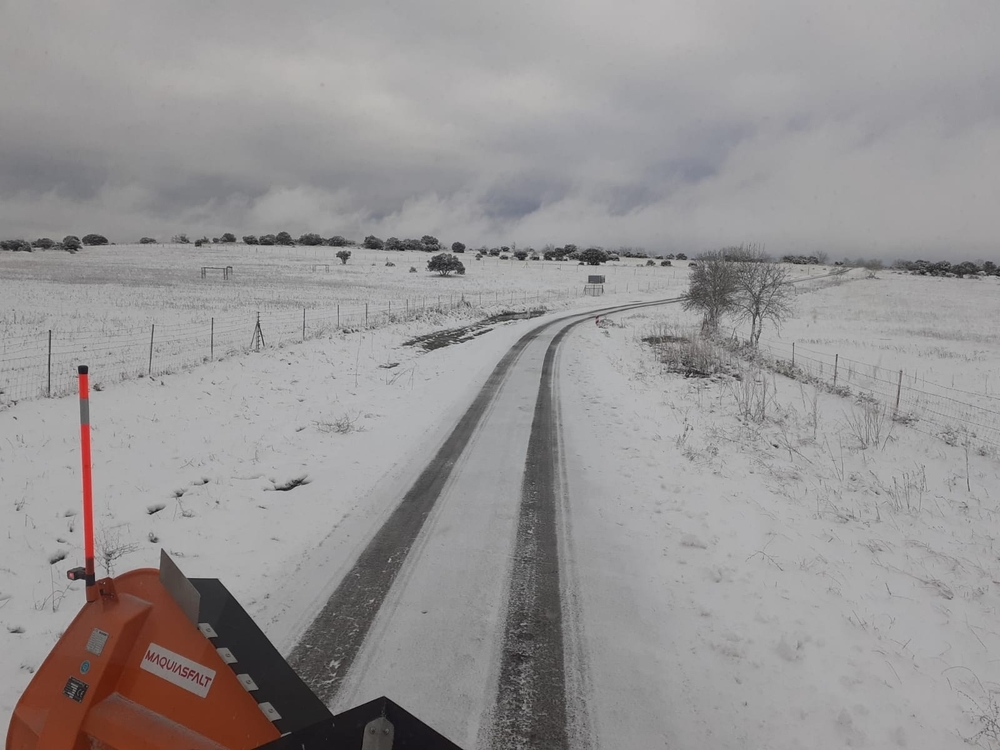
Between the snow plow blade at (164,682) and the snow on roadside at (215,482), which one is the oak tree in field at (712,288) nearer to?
the snow on roadside at (215,482)

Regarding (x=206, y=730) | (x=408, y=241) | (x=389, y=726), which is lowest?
(x=206, y=730)

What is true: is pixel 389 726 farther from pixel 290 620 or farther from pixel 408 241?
pixel 408 241

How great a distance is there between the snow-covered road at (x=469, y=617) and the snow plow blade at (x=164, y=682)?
1357mm

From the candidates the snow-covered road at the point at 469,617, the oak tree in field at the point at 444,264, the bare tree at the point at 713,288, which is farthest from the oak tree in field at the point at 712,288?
the oak tree in field at the point at 444,264

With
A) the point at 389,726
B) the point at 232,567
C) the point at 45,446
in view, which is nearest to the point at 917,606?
the point at 389,726

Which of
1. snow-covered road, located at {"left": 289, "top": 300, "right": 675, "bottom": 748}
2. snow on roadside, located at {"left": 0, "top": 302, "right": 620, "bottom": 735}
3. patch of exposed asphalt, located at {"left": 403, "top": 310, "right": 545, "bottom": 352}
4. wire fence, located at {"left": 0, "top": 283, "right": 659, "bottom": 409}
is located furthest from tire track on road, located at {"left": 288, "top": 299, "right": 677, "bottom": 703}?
patch of exposed asphalt, located at {"left": 403, "top": 310, "right": 545, "bottom": 352}

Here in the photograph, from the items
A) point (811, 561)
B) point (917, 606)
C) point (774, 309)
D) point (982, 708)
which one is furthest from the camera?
point (774, 309)

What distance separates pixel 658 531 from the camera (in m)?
6.59

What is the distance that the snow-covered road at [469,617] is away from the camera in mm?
3600

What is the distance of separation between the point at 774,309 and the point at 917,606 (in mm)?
27752

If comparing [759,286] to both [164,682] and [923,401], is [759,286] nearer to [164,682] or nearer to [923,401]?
[923,401]

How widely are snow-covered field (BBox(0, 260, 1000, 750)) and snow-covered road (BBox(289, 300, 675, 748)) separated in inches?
11.1

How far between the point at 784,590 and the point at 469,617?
10.5ft

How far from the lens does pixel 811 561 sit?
19.2 feet
